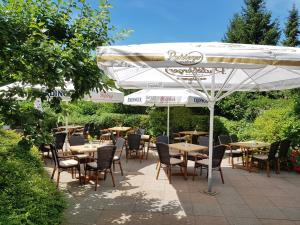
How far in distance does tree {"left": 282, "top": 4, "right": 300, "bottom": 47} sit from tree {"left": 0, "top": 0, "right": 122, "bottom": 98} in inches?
1075

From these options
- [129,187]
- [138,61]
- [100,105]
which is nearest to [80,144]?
[129,187]

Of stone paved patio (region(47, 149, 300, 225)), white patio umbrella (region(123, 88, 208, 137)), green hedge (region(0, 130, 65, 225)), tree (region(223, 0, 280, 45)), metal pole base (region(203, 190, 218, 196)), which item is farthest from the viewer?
tree (region(223, 0, 280, 45))

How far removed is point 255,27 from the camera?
86.5 ft

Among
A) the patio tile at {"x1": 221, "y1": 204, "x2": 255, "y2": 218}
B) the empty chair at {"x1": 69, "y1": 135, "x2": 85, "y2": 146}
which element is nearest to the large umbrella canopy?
the empty chair at {"x1": 69, "y1": 135, "x2": 85, "y2": 146}

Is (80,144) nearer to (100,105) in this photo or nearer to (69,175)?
(69,175)

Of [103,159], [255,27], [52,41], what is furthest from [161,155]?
[255,27]

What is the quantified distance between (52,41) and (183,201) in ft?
13.1

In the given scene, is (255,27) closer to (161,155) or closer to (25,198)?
(161,155)

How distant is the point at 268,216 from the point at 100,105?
17.0 metres

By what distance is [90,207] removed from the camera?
5297mm

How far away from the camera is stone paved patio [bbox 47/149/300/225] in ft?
15.9

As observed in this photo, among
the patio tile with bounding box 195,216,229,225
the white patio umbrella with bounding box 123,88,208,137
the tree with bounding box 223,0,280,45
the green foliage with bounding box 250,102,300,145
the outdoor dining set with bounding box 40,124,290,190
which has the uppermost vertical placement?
the tree with bounding box 223,0,280,45

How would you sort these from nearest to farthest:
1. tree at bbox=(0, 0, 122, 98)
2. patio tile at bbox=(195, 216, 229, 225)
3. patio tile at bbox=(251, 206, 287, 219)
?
tree at bbox=(0, 0, 122, 98) < patio tile at bbox=(195, 216, 229, 225) < patio tile at bbox=(251, 206, 287, 219)

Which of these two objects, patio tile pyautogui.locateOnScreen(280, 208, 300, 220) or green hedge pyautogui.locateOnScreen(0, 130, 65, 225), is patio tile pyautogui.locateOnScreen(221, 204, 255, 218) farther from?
green hedge pyautogui.locateOnScreen(0, 130, 65, 225)
